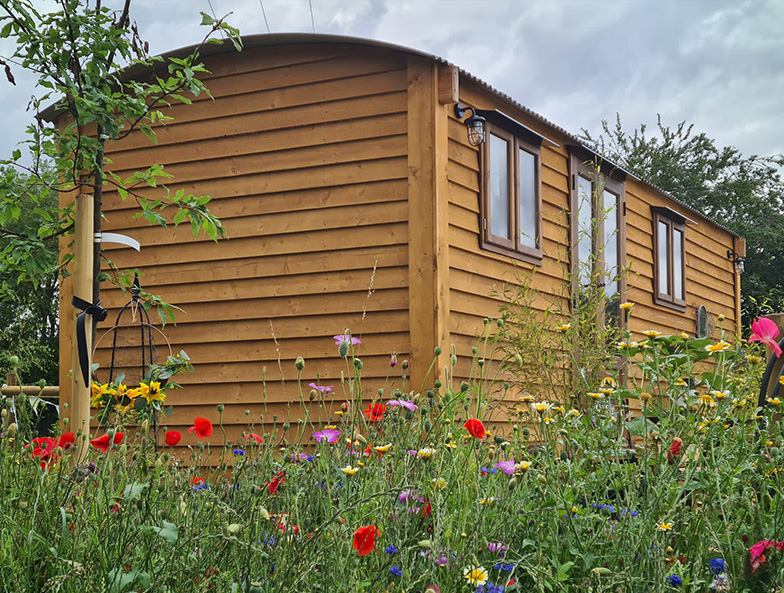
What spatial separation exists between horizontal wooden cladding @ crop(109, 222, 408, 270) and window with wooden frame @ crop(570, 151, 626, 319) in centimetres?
252

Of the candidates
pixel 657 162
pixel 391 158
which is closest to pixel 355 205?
pixel 391 158

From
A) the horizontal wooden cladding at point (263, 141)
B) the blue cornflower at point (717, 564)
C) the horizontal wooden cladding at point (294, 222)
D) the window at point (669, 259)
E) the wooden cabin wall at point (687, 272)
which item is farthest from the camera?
the window at point (669, 259)

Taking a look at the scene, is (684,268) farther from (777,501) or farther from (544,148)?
(777,501)

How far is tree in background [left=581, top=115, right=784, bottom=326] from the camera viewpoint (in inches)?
1005

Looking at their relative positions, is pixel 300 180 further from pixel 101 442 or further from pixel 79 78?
pixel 101 442

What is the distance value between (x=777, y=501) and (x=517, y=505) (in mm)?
695

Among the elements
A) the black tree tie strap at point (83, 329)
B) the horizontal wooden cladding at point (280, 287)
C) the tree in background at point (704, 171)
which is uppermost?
the tree in background at point (704, 171)

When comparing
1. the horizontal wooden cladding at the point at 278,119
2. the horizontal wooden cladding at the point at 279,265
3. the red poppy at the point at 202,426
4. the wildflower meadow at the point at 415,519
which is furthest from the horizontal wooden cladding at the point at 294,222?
the red poppy at the point at 202,426

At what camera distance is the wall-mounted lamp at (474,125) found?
7070 millimetres

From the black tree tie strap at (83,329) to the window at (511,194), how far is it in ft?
13.1

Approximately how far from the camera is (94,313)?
12.9 feet

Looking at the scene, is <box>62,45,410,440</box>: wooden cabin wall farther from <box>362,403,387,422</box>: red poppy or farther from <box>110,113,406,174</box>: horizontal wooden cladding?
<box>362,403,387,422</box>: red poppy

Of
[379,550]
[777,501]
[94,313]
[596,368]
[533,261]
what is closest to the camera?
[379,550]

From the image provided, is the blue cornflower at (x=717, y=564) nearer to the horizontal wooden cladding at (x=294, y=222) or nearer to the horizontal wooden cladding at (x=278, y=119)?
the horizontal wooden cladding at (x=294, y=222)
